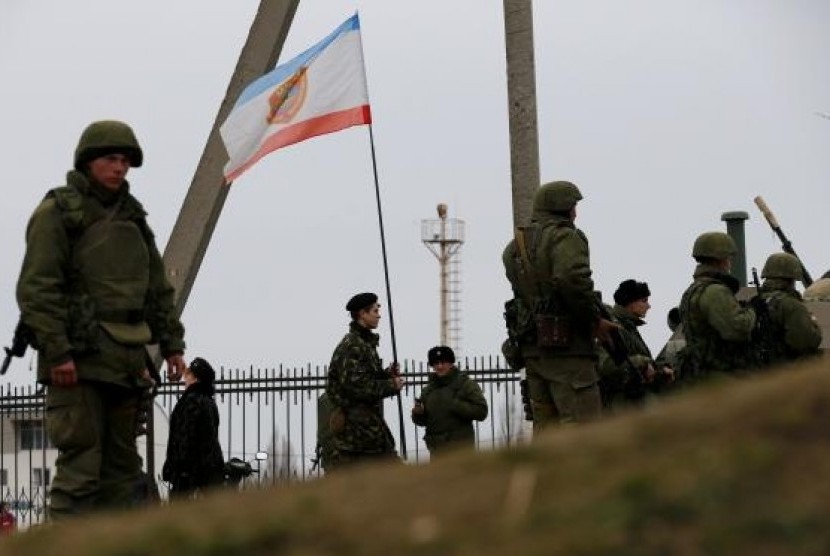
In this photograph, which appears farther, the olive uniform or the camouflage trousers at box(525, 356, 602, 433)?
the camouflage trousers at box(525, 356, 602, 433)

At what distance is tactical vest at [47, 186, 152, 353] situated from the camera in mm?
8953

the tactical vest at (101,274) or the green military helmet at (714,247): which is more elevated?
the green military helmet at (714,247)

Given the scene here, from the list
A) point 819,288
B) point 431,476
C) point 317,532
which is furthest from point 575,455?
point 819,288

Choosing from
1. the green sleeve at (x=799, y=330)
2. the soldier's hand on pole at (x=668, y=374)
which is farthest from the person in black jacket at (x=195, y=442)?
the green sleeve at (x=799, y=330)

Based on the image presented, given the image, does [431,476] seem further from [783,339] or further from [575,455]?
[783,339]

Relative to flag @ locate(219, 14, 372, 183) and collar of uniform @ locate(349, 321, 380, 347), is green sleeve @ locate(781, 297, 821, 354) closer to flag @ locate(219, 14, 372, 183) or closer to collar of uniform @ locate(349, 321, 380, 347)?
collar of uniform @ locate(349, 321, 380, 347)

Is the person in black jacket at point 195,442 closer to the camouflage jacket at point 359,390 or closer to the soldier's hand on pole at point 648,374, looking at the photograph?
the camouflage jacket at point 359,390

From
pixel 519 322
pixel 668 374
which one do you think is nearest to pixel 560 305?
pixel 519 322

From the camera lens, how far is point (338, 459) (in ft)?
47.1

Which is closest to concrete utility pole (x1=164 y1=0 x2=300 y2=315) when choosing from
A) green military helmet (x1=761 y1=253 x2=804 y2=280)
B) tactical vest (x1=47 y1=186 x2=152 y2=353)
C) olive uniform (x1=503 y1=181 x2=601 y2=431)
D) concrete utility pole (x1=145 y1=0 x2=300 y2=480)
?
concrete utility pole (x1=145 y1=0 x2=300 y2=480)

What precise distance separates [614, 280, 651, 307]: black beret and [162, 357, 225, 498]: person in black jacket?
9.18ft

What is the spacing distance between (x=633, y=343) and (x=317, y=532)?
8907 millimetres

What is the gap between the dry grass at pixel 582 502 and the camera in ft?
15.7

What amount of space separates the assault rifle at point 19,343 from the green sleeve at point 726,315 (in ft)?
15.7
